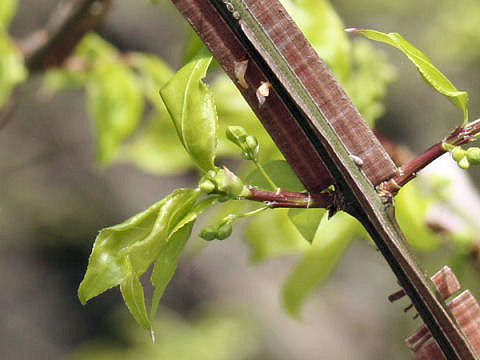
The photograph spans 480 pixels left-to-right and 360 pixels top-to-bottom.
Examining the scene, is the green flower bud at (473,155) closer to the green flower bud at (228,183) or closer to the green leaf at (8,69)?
the green flower bud at (228,183)

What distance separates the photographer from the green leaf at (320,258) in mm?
1150

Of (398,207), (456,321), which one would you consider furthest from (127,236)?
(398,207)

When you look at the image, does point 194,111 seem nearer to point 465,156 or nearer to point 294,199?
point 294,199

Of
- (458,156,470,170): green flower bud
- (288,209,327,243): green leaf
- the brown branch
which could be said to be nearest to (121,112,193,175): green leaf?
the brown branch

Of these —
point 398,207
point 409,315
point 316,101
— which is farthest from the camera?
point 409,315

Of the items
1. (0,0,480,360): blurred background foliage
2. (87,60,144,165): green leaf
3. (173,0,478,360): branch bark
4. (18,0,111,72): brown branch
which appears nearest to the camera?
(173,0,478,360): branch bark

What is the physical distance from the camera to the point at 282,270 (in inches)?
194

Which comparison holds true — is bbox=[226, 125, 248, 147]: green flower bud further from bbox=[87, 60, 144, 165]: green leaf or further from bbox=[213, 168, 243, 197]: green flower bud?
bbox=[87, 60, 144, 165]: green leaf

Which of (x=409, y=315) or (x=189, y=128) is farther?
(x=409, y=315)

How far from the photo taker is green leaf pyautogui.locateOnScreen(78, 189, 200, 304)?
0.55 meters

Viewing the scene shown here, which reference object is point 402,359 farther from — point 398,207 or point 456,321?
point 456,321

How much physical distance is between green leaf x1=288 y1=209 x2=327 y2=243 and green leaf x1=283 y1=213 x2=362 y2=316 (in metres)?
0.53

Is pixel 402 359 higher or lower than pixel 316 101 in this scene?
lower

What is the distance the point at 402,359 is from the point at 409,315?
0.43 metres
